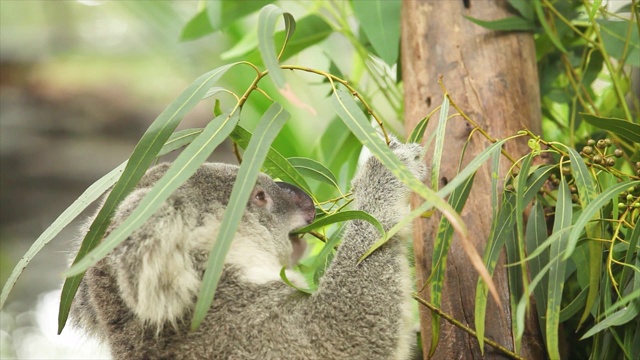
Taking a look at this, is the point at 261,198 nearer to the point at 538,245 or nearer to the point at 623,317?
the point at 538,245

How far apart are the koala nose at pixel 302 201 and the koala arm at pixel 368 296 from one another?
24 centimetres

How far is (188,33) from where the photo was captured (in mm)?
3686

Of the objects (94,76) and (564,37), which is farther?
(94,76)

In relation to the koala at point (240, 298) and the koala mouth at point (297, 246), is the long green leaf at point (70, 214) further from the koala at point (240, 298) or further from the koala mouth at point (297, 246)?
the koala mouth at point (297, 246)

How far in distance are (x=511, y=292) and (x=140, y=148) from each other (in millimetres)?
1228

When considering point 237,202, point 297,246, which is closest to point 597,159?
point 297,246

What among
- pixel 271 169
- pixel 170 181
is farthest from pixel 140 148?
pixel 271 169

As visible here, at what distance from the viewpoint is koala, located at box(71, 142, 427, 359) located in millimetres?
2061

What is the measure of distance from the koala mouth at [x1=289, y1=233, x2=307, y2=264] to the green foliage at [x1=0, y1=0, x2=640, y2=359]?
115mm

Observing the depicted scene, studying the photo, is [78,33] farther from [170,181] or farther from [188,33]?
[170,181]

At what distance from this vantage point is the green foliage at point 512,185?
177cm

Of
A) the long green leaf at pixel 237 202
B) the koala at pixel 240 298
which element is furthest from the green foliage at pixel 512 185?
the koala at pixel 240 298

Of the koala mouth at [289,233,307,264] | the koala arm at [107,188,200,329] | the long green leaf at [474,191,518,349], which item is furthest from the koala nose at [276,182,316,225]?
the long green leaf at [474,191,518,349]

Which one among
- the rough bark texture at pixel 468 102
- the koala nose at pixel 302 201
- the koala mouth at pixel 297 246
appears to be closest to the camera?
Answer: the rough bark texture at pixel 468 102
